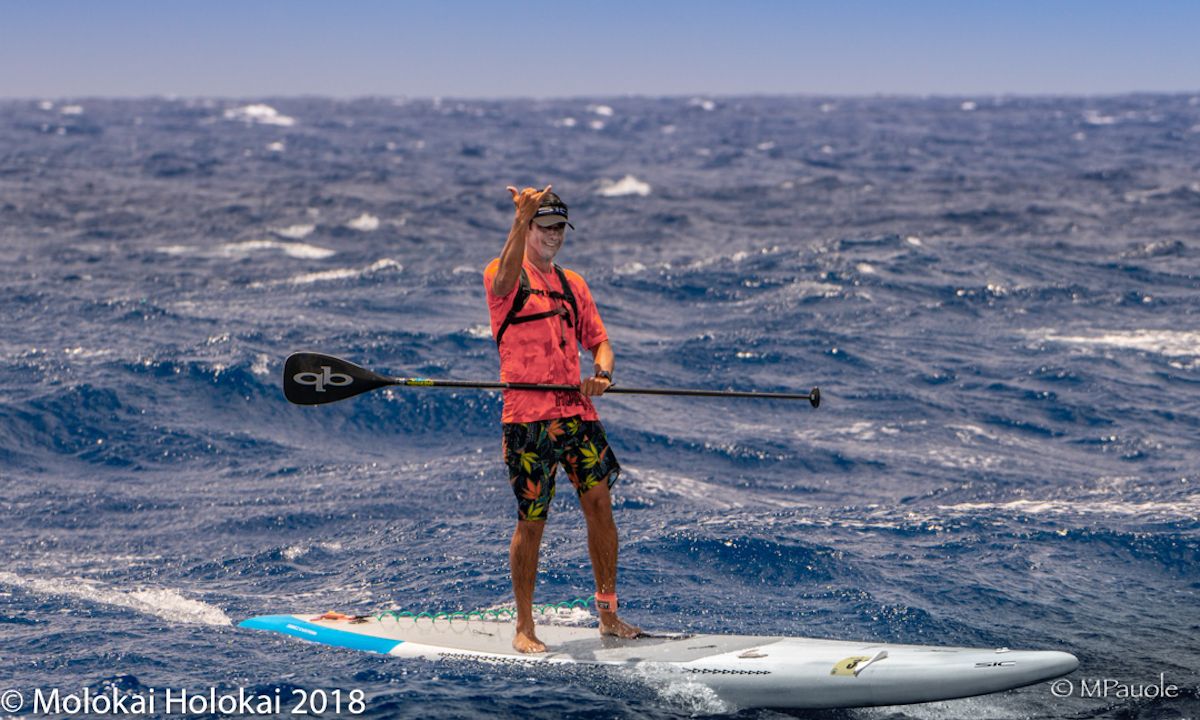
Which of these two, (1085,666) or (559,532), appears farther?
(559,532)

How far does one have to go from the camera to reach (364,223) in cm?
3231

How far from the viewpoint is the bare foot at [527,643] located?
6.18 meters

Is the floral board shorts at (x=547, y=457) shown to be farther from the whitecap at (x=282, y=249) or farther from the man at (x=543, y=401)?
the whitecap at (x=282, y=249)

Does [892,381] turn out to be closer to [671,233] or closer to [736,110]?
[671,233]

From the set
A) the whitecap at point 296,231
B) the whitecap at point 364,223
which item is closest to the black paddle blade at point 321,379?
the whitecap at point 296,231

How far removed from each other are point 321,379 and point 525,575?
149 cm

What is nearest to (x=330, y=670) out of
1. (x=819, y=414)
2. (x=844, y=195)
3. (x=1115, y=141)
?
(x=819, y=414)

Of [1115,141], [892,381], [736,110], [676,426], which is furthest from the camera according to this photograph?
[736,110]

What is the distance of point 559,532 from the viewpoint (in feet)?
30.4

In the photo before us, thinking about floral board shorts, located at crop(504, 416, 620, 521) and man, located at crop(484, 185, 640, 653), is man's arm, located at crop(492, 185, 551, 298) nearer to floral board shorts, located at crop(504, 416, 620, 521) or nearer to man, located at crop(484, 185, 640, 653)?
man, located at crop(484, 185, 640, 653)

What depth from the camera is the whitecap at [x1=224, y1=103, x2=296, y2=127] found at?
346 ft

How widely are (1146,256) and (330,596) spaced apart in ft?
70.0

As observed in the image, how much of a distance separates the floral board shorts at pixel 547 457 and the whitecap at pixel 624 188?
3598 cm

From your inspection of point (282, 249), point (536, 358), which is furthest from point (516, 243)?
point (282, 249)
